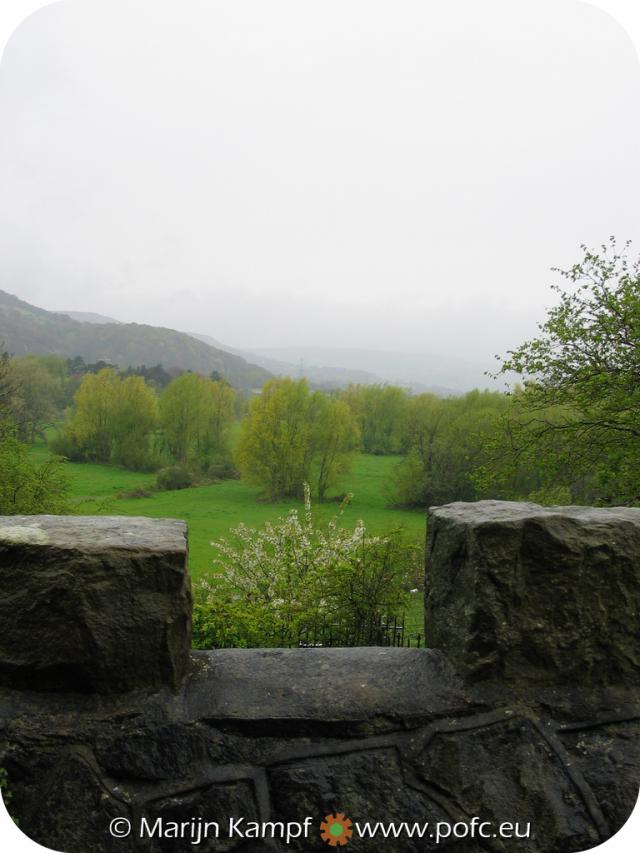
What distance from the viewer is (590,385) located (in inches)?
367

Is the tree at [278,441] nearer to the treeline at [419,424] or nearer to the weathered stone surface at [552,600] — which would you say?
the treeline at [419,424]

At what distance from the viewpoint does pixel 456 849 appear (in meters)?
2.01

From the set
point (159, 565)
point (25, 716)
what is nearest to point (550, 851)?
point (159, 565)

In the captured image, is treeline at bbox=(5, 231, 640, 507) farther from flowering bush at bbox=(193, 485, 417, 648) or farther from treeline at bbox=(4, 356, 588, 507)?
flowering bush at bbox=(193, 485, 417, 648)

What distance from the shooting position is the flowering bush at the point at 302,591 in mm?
4770

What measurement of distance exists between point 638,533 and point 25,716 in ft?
7.94

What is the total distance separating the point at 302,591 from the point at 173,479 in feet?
69.4

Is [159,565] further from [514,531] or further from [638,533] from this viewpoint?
[638,533]

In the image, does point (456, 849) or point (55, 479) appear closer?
point (456, 849)

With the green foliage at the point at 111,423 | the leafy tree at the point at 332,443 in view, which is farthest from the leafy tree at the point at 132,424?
the leafy tree at the point at 332,443

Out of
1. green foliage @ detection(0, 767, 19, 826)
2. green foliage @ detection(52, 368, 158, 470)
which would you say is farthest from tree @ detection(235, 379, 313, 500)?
green foliage @ detection(0, 767, 19, 826)

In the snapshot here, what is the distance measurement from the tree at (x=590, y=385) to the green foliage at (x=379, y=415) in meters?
22.4

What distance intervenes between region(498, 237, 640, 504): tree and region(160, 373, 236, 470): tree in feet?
80.1

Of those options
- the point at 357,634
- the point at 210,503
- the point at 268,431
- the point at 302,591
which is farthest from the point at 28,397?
the point at 357,634
